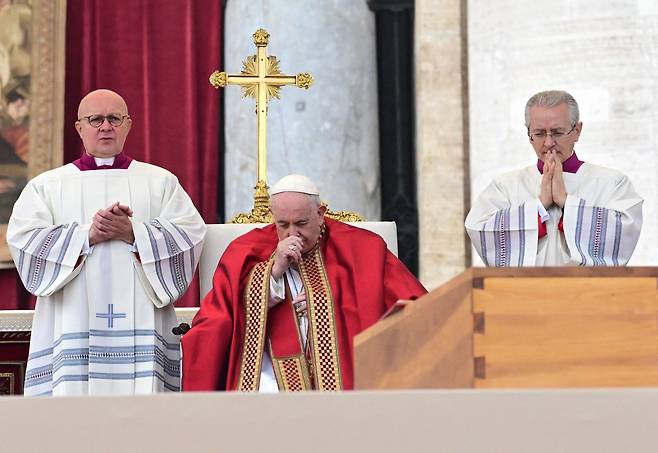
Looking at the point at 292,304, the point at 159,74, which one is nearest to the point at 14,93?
the point at 159,74

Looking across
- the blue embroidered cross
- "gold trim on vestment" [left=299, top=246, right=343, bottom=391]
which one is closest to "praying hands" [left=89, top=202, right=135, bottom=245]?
the blue embroidered cross

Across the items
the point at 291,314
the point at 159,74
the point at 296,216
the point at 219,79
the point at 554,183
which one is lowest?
the point at 291,314

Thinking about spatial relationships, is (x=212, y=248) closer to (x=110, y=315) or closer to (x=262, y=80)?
(x=110, y=315)

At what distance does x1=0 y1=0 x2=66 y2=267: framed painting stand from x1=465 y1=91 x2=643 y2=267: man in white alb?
12.8 feet

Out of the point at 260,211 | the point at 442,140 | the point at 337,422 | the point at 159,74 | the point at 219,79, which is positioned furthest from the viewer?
the point at 159,74

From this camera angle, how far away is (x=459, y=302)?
2.66m

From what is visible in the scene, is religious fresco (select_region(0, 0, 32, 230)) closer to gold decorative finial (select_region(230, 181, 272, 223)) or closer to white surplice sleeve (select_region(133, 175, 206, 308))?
gold decorative finial (select_region(230, 181, 272, 223))

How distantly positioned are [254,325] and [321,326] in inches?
9.7

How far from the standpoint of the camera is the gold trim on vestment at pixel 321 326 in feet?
16.1

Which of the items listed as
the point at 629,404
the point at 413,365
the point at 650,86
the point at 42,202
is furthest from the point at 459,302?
the point at 650,86

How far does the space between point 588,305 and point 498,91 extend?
491 cm

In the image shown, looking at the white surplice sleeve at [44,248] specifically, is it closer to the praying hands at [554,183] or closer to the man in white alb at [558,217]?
the man in white alb at [558,217]

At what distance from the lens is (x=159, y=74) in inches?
345

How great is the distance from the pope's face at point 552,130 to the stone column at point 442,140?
289 centimetres
